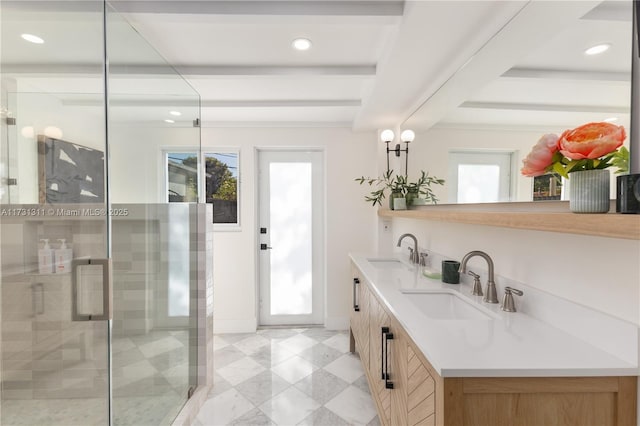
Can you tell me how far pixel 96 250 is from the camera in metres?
1.25

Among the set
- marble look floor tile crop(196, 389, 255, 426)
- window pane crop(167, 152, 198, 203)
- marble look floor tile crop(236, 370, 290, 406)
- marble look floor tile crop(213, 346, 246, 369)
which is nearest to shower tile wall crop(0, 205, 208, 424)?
window pane crop(167, 152, 198, 203)

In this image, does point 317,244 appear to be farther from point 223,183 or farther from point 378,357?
point 378,357

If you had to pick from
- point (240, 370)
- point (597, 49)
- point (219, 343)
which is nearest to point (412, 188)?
point (597, 49)

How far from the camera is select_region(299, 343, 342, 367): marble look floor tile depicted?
2541mm

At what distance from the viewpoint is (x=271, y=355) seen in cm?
267

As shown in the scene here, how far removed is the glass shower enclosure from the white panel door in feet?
5.96

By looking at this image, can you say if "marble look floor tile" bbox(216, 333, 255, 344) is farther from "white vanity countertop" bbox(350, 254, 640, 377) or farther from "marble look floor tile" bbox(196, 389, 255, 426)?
"white vanity countertop" bbox(350, 254, 640, 377)

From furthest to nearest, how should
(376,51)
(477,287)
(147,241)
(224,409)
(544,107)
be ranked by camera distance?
(224,409) < (376,51) < (147,241) < (477,287) < (544,107)

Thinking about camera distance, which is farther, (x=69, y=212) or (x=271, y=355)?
(x=271, y=355)

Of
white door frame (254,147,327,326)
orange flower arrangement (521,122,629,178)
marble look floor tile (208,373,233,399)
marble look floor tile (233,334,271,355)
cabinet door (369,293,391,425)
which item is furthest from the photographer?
white door frame (254,147,327,326)

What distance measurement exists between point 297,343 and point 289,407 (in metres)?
0.94

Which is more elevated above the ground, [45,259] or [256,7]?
[256,7]

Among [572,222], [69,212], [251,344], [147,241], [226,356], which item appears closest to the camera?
[572,222]

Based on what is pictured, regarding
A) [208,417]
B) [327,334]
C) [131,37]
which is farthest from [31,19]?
[327,334]
